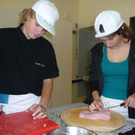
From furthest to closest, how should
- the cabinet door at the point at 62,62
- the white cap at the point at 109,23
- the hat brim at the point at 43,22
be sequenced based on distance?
the cabinet door at the point at 62,62 < the white cap at the point at 109,23 < the hat brim at the point at 43,22

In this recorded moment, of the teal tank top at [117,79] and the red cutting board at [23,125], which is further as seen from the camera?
the teal tank top at [117,79]

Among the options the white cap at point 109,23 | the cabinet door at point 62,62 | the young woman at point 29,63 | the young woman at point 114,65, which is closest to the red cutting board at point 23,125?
the young woman at point 29,63

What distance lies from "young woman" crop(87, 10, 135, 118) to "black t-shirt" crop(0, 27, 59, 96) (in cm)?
41

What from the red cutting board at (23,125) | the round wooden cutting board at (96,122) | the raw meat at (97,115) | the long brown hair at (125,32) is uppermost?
the long brown hair at (125,32)

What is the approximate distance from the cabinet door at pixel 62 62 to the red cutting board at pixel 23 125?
176 cm

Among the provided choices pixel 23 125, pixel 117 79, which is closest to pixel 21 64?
pixel 23 125

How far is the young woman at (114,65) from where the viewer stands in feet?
3.69

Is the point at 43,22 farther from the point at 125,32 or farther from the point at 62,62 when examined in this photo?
the point at 62,62

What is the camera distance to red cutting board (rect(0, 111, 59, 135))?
74cm

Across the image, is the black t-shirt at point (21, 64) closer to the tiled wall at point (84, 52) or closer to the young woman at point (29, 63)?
the young woman at point (29, 63)

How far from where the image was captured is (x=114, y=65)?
4.11 feet

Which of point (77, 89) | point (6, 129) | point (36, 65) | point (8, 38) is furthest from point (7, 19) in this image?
point (77, 89)

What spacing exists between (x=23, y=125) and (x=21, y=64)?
466 mm

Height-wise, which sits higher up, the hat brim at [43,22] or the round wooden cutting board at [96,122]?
the hat brim at [43,22]
